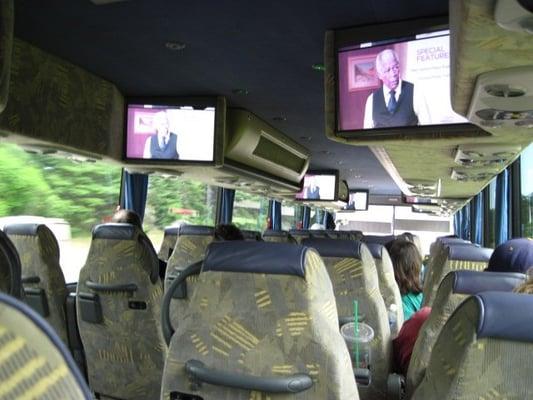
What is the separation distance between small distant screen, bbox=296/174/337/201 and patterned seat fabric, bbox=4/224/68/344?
22.9ft

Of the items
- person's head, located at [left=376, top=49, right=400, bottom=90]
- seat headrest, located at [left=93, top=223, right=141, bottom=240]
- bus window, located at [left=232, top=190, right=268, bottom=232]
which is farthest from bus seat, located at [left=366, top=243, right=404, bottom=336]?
bus window, located at [left=232, top=190, right=268, bottom=232]

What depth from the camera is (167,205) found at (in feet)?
23.7

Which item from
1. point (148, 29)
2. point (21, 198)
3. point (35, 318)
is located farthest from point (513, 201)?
point (35, 318)

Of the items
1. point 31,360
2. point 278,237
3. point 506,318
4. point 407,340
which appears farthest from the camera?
point 278,237

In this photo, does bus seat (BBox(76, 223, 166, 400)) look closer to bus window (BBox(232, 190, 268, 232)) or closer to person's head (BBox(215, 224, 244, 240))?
person's head (BBox(215, 224, 244, 240))

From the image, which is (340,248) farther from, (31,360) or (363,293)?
(31,360)

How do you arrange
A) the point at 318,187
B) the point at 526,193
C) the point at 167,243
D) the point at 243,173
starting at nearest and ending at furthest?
the point at 526,193 < the point at 243,173 < the point at 167,243 < the point at 318,187

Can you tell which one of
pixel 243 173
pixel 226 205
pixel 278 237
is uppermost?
pixel 243 173

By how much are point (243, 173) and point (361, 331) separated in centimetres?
355

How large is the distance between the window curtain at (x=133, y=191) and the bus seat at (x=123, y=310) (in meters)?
3.07

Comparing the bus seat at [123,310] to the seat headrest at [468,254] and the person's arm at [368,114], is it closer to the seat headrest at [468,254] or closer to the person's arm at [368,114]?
the person's arm at [368,114]

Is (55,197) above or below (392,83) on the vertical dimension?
below

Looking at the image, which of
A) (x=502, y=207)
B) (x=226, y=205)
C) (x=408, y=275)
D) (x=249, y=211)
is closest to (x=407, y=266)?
(x=408, y=275)

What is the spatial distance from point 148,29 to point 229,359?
234 cm
